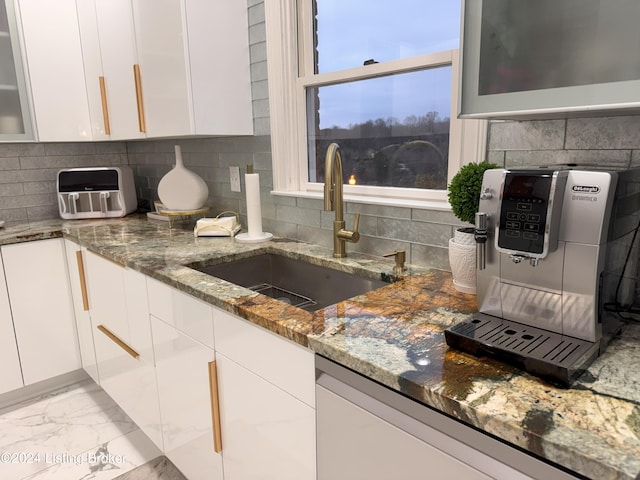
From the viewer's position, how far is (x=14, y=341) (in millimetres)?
2270

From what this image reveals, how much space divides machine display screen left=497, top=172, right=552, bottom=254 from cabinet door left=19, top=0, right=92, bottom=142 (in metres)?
2.44

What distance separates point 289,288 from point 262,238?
265mm

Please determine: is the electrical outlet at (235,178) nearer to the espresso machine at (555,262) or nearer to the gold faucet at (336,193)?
the gold faucet at (336,193)

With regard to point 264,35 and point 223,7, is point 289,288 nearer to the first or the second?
point 264,35

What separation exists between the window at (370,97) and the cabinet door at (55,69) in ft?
4.13

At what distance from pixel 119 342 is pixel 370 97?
151cm

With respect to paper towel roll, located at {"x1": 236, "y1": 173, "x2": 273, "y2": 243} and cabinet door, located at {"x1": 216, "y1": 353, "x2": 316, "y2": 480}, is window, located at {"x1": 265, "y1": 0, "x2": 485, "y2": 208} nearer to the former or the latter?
paper towel roll, located at {"x1": 236, "y1": 173, "x2": 273, "y2": 243}

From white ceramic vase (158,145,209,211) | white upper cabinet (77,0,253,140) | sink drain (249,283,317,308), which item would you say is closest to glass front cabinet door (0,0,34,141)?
white upper cabinet (77,0,253,140)

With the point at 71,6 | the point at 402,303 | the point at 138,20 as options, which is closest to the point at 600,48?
the point at 402,303

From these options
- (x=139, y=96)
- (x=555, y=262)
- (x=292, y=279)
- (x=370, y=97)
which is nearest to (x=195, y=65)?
(x=139, y=96)

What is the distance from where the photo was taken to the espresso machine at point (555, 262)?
2.60ft

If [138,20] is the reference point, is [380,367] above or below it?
below

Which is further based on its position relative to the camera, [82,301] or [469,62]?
[82,301]

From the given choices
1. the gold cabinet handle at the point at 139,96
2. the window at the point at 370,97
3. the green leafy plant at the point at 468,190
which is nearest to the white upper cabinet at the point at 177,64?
the gold cabinet handle at the point at 139,96
